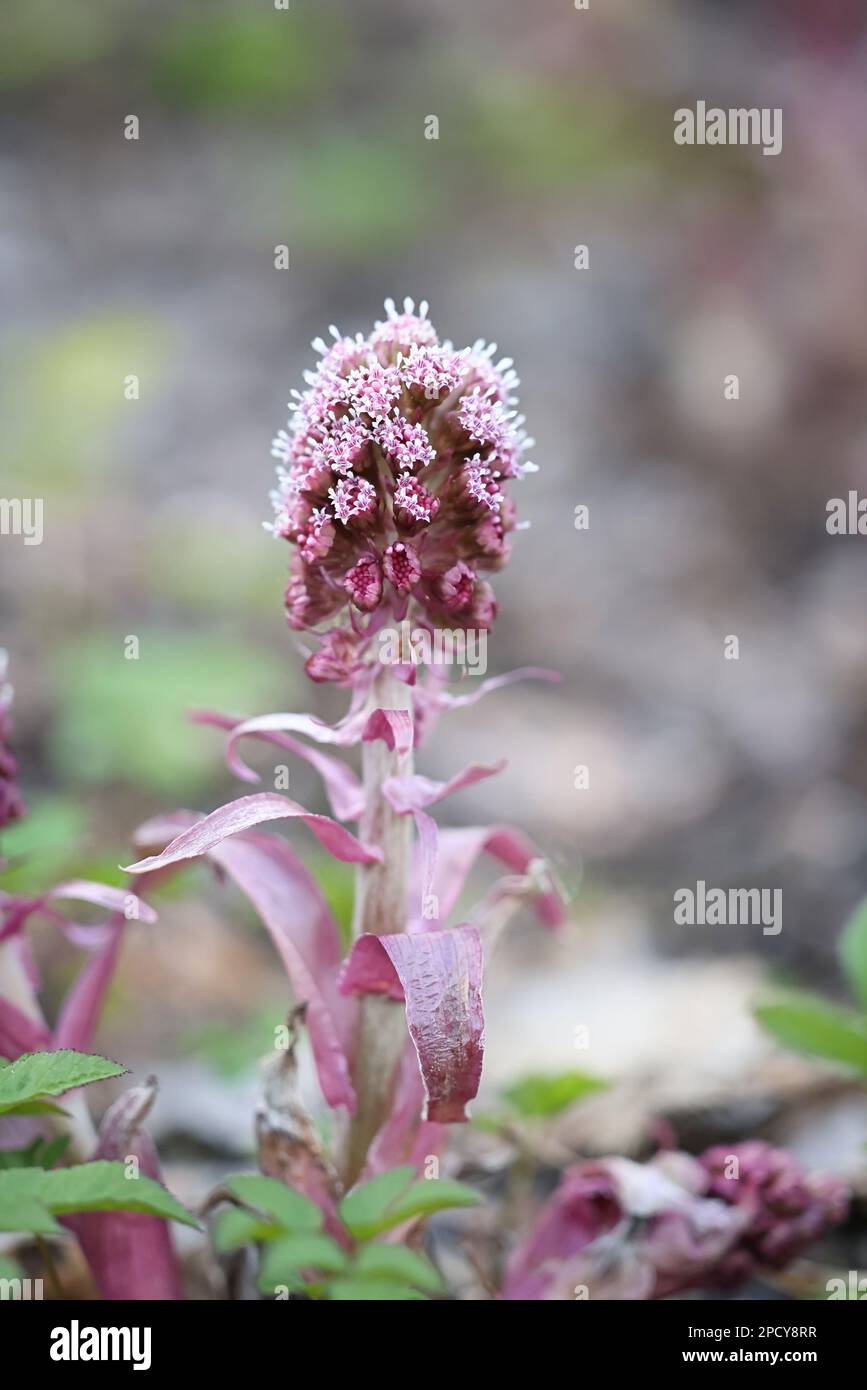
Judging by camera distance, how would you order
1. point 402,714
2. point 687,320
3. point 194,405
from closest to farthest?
1. point 402,714
2. point 194,405
3. point 687,320

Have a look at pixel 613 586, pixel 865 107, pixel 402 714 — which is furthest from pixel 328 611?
pixel 865 107

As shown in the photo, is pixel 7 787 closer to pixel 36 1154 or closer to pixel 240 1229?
pixel 36 1154

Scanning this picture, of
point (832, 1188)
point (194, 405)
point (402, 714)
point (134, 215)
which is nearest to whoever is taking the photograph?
point (402, 714)

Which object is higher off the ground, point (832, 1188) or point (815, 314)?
point (815, 314)

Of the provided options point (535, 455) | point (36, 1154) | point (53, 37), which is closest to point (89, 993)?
point (36, 1154)

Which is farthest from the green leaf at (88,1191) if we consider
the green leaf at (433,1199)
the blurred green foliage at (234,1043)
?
the blurred green foliage at (234,1043)

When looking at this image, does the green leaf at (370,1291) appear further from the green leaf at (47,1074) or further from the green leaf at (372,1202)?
the green leaf at (47,1074)

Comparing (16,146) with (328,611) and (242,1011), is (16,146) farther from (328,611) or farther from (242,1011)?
(328,611)

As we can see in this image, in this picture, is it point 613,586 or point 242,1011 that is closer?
point 242,1011
